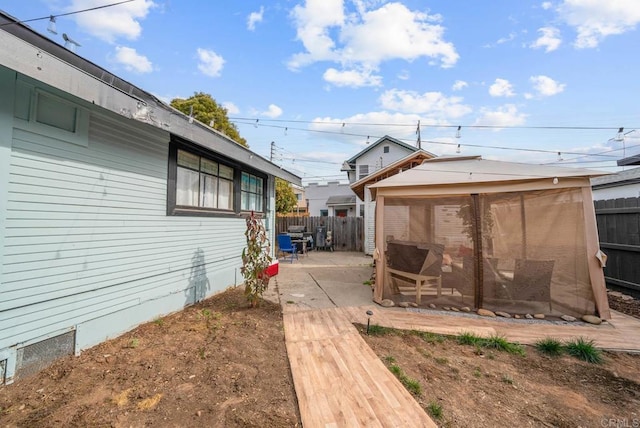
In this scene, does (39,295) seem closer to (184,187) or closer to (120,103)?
(120,103)

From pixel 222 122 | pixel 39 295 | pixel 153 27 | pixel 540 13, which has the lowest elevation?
pixel 39 295

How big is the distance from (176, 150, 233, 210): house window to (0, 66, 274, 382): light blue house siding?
1.27 feet

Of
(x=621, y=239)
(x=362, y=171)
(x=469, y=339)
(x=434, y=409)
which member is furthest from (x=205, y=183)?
(x=362, y=171)

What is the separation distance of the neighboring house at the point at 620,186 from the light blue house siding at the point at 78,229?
9129 millimetres

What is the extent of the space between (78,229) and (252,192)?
4253mm

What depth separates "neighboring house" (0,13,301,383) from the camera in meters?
2.24

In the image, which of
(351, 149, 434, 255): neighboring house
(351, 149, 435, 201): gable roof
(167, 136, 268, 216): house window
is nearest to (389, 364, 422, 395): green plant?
(167, 136, 268, 216): house window

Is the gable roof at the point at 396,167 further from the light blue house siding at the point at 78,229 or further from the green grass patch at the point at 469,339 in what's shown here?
the light blue house siding at the point at 78,229

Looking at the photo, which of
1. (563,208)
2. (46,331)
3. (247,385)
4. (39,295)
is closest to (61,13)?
(39,295)

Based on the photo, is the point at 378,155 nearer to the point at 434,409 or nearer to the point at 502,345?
the point at 502,345

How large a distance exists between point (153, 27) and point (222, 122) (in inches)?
420


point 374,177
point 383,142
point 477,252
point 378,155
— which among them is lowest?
point 477,252

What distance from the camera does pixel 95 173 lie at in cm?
296

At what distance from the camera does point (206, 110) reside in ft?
48.1
